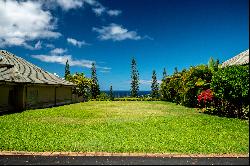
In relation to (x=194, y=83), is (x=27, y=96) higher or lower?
lower

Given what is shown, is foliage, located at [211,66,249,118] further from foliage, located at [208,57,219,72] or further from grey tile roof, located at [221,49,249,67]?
foliage, located at [208,57,219,72]

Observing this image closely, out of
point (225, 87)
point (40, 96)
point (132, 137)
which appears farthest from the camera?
point (40, 96)

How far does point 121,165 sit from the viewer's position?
28.0 ft

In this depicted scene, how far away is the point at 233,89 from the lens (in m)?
19.9

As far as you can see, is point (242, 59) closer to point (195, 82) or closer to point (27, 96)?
point (195, 82)

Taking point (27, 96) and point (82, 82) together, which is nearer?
point (27, 96)

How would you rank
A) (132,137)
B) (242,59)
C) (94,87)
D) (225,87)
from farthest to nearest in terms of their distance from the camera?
(94,87)
(242,59)
(225,87)
(132,137)

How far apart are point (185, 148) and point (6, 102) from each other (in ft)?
64.5

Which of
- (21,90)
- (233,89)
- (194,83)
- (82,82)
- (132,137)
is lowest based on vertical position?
(132,137)

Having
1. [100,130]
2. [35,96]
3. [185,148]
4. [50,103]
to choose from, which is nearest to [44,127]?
[100,130]

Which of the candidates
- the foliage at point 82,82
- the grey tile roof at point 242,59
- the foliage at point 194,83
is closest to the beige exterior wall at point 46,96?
the foliage at point 82,82

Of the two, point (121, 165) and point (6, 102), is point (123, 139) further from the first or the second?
point (6, 102)

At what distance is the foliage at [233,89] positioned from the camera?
744 inches

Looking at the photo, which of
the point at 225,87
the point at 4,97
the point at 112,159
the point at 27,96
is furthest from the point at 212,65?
the point at 112,159
